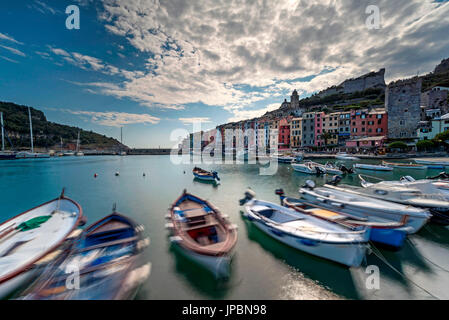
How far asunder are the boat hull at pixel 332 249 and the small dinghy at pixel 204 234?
2842mm

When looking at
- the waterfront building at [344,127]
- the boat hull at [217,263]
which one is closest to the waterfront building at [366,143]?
the waterfront building at [344,127]

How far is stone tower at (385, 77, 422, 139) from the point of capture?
52.7 m

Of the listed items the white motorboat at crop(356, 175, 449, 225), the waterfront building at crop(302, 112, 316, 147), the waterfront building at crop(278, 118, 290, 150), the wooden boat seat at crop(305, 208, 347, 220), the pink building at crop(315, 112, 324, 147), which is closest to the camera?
the wooden boat seat at crop(305, 208, 347, 220)

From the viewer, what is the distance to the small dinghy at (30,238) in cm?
554

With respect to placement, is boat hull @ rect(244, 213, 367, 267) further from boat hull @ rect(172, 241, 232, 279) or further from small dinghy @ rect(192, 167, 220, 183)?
small dinghy @ rect(192, 167, 220, 183)

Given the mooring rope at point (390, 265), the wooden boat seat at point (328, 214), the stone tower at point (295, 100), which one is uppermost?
the stone tower at point (295, 100)

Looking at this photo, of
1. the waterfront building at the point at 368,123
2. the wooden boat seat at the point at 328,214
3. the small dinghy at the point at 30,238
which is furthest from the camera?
the waterfront building at the point at 368,123

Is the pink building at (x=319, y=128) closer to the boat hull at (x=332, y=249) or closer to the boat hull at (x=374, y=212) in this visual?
the boat hull at (x=374, y=212)

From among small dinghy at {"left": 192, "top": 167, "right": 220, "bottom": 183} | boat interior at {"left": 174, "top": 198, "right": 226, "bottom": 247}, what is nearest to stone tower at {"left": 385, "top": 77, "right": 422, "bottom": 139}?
small dinghy at {"left": 192, "top": 167, "right": 220, "bottom": 183}

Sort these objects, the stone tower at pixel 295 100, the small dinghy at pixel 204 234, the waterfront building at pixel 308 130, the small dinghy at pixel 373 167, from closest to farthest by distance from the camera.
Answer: the small dinghy at pixel 204 234 → the small dinghy at pixel 373 167 → the waterfront building at pixel 308 130 → the stone tower at pixel 295 100

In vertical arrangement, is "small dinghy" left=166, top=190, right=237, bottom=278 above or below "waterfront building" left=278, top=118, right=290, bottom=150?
below

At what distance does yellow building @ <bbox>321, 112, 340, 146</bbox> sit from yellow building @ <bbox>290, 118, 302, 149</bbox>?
770 centimetres

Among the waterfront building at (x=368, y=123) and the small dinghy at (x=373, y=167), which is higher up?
the waterfront building at (x=368, y=123)
